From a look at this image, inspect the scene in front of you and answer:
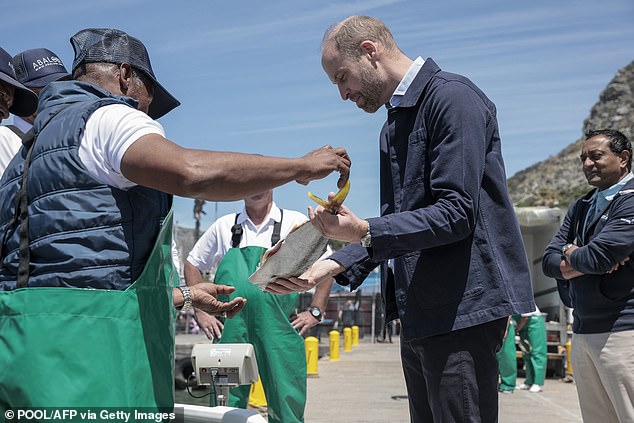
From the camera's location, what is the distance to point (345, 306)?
155 ft

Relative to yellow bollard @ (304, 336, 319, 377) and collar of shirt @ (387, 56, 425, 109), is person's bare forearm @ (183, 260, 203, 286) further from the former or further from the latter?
yellow bollard @ (304, 336, 319, 377)

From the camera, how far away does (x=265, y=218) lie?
269 inches

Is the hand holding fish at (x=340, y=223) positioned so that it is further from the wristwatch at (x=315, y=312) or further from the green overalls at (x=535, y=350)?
the green overalls at (x=535, y=350)

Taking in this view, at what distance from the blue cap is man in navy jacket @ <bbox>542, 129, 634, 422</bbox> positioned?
126 inches

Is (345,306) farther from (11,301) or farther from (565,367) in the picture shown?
(11,301)

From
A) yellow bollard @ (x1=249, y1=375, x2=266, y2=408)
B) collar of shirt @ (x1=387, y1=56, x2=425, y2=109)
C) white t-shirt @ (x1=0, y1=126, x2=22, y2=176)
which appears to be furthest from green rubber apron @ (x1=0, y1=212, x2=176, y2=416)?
yellow bollard @ (x1=249, y1=375, x2=266, y2=408)

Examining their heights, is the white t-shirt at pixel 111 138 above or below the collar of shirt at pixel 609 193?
above

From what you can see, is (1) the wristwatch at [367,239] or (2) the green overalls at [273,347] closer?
(1) the wristwatch at [367,239]

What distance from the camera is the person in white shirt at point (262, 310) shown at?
616 cm

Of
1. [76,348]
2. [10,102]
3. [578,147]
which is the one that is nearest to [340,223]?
[76,348]

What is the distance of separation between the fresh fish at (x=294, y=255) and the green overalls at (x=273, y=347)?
2.70 metres

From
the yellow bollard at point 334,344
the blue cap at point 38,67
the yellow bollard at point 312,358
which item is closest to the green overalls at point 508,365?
the yellow bollard at point 312,358

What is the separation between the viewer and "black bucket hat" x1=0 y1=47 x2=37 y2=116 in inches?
155

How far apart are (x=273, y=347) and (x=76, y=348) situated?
3.72 meters
